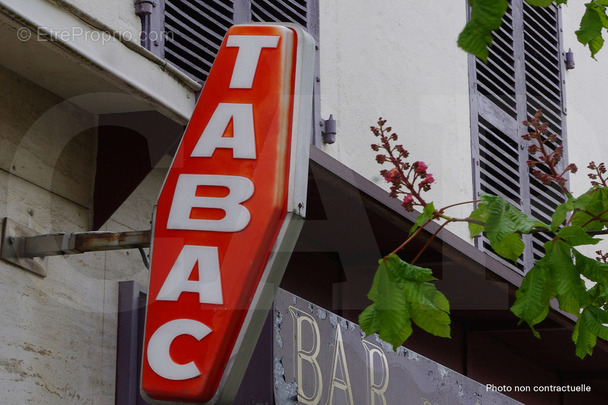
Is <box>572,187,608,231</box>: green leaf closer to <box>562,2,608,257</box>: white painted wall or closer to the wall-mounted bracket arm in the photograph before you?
the wall-mounted bracket arm

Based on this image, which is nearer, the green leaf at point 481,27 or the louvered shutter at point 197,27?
the green leaf at point 481,27

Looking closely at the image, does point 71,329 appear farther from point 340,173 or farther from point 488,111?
point 488,111

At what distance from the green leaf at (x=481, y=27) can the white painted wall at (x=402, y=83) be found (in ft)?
13.8

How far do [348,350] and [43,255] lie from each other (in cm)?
199

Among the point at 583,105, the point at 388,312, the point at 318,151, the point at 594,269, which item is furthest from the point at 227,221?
the point at 583,105

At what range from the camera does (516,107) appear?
11.1 metres

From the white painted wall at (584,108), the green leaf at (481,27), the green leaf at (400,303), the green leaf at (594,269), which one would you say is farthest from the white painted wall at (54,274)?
the white painted wall at (584,108)

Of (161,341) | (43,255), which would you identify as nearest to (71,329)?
(43,255)

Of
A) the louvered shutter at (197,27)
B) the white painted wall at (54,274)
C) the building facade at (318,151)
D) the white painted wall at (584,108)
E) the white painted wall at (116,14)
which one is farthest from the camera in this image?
the white painted wall at (584,108)

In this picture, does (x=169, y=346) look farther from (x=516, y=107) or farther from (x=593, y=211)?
(x=516, y=107)

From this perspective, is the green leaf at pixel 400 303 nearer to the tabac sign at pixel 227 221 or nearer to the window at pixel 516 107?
the tabac sign at pixel 227 221

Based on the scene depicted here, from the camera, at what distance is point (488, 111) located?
10742 mm

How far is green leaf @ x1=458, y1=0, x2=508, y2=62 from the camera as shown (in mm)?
4078

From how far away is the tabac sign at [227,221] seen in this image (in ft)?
16.9
